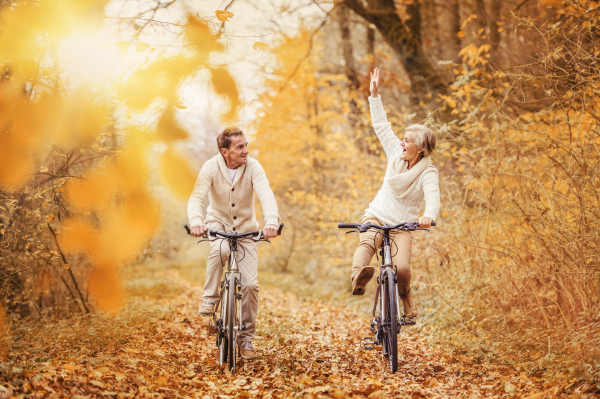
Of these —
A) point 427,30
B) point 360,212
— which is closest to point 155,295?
point 360,212

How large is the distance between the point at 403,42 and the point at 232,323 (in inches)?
305

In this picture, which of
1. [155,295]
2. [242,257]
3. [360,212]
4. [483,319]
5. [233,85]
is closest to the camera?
[242,257]

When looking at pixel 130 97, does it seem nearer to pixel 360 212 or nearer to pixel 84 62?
pixel 84 62

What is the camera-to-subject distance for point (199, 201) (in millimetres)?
4414

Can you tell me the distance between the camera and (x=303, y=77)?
13258 mm

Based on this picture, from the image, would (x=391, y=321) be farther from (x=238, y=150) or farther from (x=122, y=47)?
(x=122, y=47)

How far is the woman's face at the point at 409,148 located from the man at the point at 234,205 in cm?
132

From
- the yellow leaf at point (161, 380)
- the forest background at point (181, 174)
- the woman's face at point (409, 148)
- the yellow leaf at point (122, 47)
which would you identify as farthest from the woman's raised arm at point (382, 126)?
the yellow leaf at point (161, 380)

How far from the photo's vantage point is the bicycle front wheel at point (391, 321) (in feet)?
13.6

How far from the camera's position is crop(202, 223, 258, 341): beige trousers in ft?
14.9

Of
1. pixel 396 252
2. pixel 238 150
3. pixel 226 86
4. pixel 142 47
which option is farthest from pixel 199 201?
pixel 396 252

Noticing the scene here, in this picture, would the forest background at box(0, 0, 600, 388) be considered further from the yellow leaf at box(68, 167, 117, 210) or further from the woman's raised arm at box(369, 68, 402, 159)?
the woman's raised arm at box(369, 68, 402, 159)

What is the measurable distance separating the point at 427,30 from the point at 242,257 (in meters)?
10.7

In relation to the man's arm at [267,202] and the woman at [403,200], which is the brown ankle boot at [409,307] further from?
the man's arm at [267,202]
